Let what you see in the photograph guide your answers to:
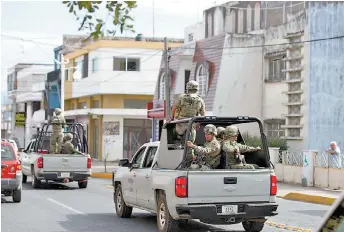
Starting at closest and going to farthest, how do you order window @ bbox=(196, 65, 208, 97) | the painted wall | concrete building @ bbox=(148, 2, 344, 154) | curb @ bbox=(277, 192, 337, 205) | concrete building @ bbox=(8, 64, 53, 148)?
curb @ bbox=(277, 192, 337, 205), the painted wall, concrete building @ bbox=(148, 2, 344, 154), window @ bbox=(196, 65, 208, 97), concrete building @ bbox=(8, 64, 53, 148)

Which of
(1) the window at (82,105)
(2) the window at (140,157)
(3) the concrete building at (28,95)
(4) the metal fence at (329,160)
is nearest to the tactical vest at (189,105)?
(2) the window at (140,157)

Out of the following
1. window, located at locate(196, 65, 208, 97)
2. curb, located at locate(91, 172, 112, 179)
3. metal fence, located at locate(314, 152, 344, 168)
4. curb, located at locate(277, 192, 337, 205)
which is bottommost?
curb, located at locate(91, 172, 112, 179)

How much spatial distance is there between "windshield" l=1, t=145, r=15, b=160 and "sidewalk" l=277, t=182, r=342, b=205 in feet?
27.8

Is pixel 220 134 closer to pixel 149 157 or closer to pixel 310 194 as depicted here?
pixel 149 157

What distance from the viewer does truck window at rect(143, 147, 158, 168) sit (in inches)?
537

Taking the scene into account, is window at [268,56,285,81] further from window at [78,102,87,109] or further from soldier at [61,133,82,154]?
window at [78,102,87,109]

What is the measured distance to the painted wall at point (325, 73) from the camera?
28.5 metres

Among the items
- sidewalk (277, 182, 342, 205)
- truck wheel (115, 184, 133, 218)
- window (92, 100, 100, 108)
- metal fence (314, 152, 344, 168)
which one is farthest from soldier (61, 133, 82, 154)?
window (92, 100, 100, 108)

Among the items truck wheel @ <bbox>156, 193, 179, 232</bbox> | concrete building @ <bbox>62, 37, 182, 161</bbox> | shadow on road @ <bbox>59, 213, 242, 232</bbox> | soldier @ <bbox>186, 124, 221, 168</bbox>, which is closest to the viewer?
truck wheel @ <bbox>156, 193, 179, 232</bbox>

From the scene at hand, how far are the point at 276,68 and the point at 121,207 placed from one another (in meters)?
19.9

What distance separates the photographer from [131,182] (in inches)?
553

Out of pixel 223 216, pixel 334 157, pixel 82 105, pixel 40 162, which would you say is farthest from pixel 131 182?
pixel 82 105

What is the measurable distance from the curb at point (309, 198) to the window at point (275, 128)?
10727 mm

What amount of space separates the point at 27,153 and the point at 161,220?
48.4 feet
